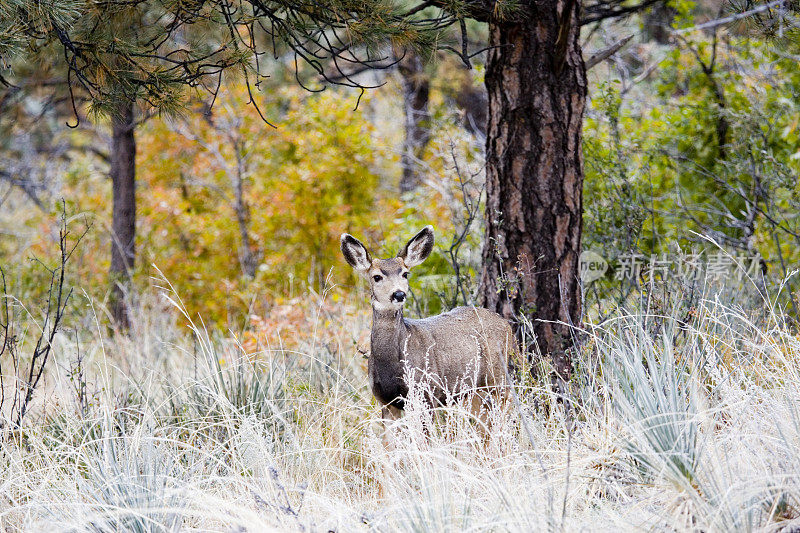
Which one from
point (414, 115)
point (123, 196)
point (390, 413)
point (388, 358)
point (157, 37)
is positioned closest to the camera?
point (388, 358)

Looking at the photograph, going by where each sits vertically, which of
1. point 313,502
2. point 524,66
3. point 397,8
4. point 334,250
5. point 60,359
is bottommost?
point 313,502

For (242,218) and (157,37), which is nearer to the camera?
(157,37)

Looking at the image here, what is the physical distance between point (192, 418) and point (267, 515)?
1736 mm

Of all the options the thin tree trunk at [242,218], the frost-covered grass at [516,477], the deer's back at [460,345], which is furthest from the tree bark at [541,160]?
the thin tree trunk at [242,218]

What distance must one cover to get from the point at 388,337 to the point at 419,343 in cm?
23

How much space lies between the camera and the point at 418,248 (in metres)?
5.11

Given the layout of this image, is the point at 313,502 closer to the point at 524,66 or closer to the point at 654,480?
the point at 654,480

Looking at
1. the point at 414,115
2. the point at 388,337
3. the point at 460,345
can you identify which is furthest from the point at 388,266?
the point at 414,115

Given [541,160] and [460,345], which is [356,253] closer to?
[460,345]

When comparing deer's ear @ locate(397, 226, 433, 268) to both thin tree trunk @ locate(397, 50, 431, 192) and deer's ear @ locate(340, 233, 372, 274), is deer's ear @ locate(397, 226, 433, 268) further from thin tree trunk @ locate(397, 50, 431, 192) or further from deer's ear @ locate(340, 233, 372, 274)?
thin tree trunk @ locate(397, 50, 431, 192)

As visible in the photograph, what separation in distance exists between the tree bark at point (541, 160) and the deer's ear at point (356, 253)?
1.18m

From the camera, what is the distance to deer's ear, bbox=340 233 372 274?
16.5 ft

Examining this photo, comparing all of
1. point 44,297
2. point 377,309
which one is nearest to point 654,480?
point 377,309

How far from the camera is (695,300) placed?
19.6 ft
